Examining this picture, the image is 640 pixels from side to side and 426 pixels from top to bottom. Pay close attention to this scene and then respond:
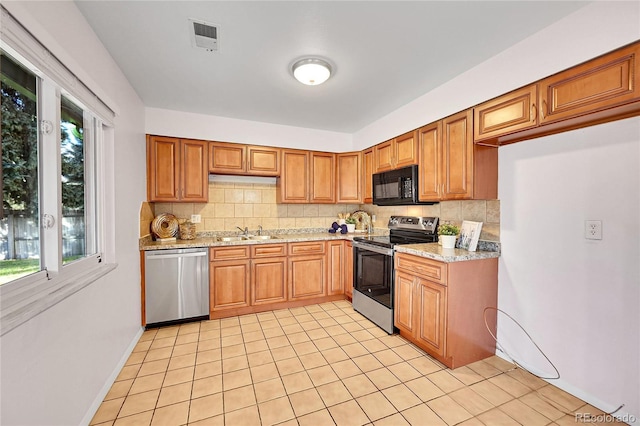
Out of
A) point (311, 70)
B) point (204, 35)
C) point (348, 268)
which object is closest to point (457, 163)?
point (311, 70)

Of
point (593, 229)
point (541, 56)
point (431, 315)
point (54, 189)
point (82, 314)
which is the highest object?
point (541, 56)

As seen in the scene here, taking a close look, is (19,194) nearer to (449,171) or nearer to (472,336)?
(449,171)

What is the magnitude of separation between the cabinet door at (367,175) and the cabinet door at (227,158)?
1642 millimetres

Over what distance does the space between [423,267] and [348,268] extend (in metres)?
1.39

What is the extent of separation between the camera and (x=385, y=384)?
1.93 m

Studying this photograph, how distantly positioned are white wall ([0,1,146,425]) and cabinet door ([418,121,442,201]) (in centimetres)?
269

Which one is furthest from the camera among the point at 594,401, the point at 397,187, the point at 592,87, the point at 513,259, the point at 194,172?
the point at 194,172

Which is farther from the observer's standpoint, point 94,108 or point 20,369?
point 94,108

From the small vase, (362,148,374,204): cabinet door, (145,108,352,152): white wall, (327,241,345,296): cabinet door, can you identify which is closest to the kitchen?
the small vase

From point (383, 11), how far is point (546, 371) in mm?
2725

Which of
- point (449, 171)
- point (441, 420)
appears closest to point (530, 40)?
point (449, 171)

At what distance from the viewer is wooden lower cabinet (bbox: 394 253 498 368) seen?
2104mm

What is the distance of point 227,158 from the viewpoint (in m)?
3.39

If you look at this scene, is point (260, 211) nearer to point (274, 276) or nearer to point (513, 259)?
point (274, 276)
